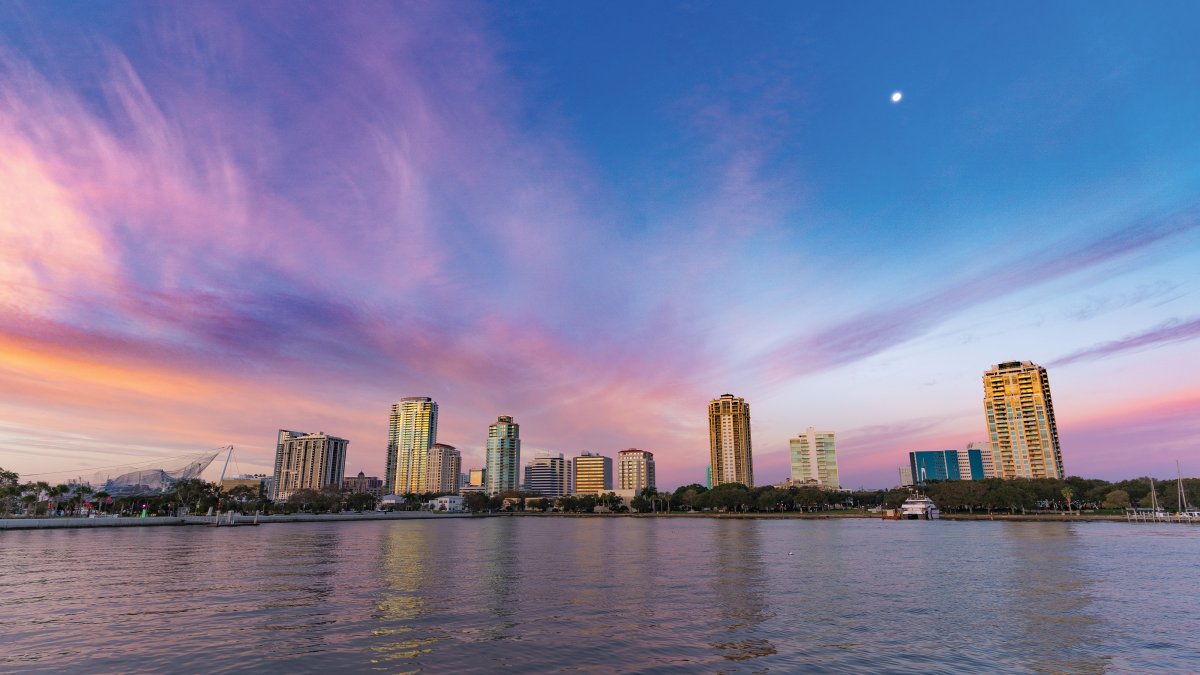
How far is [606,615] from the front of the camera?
38.9m

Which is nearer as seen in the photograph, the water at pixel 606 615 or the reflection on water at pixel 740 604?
the water at pixel 606 615

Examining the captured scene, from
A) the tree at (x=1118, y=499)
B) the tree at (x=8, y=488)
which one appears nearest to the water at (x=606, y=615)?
the tree at (x=8, y=488)

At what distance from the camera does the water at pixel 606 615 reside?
28391 mm

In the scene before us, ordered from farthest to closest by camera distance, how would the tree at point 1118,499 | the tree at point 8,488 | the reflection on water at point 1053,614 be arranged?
the tree at point 1118,499
the tree at point 8,488
the reflection on water at point 1053,614

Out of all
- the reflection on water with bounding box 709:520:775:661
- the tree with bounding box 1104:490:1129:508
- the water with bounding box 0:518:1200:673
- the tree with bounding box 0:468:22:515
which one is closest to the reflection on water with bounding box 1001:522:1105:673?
the water with bounding box 0:518:1200:673

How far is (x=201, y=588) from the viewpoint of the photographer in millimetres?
50844

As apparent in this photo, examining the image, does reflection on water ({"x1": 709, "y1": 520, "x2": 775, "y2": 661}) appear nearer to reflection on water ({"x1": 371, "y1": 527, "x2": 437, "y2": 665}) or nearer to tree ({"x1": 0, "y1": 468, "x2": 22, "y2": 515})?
reflection on water ({"x1": 371, "y1": 527, "x2": 437, "y2": 665})

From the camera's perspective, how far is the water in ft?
93.1

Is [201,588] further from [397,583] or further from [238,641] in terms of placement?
[238,641]

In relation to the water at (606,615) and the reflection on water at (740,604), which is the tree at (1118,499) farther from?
the reflection on water at (740,604)

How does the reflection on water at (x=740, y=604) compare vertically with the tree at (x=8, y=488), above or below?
below

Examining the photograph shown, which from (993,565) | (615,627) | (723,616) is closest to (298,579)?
(615,627)

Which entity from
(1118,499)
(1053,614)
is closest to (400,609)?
(1053,614)

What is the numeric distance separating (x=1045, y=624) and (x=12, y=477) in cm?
24537
